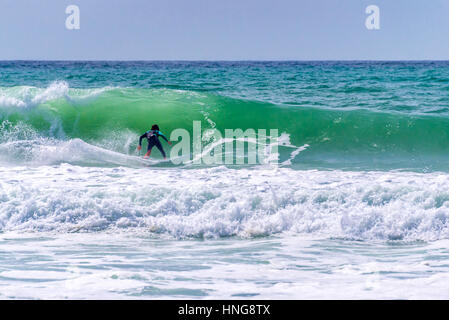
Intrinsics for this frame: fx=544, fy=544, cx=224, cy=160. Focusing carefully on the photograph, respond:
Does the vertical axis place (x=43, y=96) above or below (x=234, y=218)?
above

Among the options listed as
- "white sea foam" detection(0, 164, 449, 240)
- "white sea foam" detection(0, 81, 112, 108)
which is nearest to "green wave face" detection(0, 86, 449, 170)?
"white sea foam" detection(0, 81, 112, 108)

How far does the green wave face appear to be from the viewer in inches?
504

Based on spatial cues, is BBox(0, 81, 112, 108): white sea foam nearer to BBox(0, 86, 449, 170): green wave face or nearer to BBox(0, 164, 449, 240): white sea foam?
BBox(0, 86, 449, 170): green wave face

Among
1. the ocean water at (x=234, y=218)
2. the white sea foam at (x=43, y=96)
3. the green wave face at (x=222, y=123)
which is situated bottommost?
the ocean water at (x=234, y=218)

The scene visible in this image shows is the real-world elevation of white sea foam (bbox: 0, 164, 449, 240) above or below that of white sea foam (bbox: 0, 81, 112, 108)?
below

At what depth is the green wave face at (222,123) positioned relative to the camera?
42.0 ft

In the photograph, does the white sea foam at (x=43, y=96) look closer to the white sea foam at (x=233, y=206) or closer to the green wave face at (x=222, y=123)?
the green wave face at (x=222, y=123)

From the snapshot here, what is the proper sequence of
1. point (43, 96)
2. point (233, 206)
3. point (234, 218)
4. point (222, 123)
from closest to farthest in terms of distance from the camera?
point (234, 218), point (233, 206), point (222, 123), point (43, 96)

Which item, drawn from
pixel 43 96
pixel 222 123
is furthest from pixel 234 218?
pixel 43 96

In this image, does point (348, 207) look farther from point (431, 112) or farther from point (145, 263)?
point (431, 112)

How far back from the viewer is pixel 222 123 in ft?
51.8

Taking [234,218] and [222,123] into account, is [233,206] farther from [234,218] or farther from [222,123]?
[222,123]

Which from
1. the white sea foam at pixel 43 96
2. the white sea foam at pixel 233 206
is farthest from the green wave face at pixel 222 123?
the white sea foam at pixel 233 206

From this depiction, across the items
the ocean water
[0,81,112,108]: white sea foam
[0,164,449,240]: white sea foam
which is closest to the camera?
the ocean water
